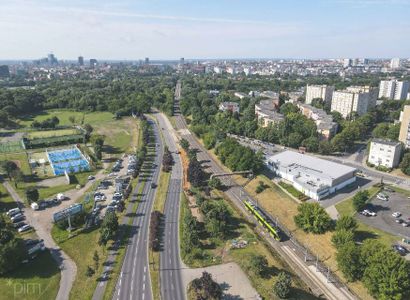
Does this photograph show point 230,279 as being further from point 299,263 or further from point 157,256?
point 157,256

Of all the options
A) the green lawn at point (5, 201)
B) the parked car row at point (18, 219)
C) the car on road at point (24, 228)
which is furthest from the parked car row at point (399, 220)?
the green lawn at point (5, 201)

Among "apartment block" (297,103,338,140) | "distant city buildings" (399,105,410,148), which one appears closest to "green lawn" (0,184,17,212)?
"apartment block" (297,103,338,140)

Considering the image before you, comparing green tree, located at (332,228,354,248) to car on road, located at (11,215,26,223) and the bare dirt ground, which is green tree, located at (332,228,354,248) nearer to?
the bare dirt ground

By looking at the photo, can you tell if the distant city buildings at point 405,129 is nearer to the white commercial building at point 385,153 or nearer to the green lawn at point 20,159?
the white commercial building at point 385,153

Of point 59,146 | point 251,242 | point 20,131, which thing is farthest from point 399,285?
point 20,131

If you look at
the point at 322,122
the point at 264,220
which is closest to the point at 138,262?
the point at 264,220

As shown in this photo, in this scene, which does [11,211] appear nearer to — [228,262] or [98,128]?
[228,262]
